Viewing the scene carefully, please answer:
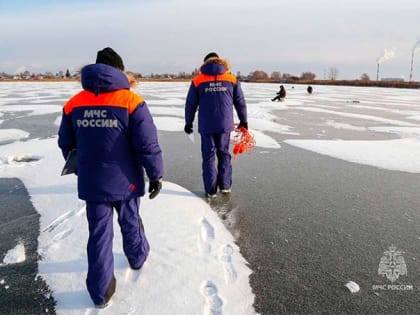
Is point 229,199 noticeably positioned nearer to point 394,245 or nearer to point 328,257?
point 328,257

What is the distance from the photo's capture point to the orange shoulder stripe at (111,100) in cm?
195

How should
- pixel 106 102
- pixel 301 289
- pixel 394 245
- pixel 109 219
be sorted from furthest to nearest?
pixel 394 245 < pixel 301 289 < pixel 109 219 < pixel 106 102

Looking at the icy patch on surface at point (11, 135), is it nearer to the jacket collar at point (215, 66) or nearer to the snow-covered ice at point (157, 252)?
the snow-covered ice at point (157, 252)

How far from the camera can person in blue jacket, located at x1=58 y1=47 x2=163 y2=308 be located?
1.96 meters

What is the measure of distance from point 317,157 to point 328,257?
3.49 meters

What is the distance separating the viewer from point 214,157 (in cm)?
403

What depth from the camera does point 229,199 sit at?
4.07 metres

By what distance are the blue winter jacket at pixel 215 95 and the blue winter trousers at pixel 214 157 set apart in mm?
114

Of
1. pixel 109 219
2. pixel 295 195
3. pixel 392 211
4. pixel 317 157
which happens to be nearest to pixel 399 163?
pixel 317 157

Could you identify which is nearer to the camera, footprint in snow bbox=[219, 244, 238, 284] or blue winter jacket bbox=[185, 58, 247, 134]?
footprint in snow bbox=[219, 244, 238, 284]

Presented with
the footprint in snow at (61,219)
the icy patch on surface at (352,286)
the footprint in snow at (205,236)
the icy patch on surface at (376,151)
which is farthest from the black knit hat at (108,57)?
the icy patch on surface at (376,151)

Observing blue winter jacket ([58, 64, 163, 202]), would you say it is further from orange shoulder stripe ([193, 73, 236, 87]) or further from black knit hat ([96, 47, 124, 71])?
orange shoulder stripe ([193, 73, 236, 87])

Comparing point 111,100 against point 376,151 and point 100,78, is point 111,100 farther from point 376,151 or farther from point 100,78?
point 376,151

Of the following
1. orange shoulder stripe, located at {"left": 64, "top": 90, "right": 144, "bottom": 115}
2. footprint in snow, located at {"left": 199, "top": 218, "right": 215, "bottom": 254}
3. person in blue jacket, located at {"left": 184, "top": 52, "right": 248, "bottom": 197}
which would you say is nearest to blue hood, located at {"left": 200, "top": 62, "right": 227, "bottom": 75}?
person in blue jacket, located at {"left": 184, "top": 52, "right": 248, "bottom": 197}
